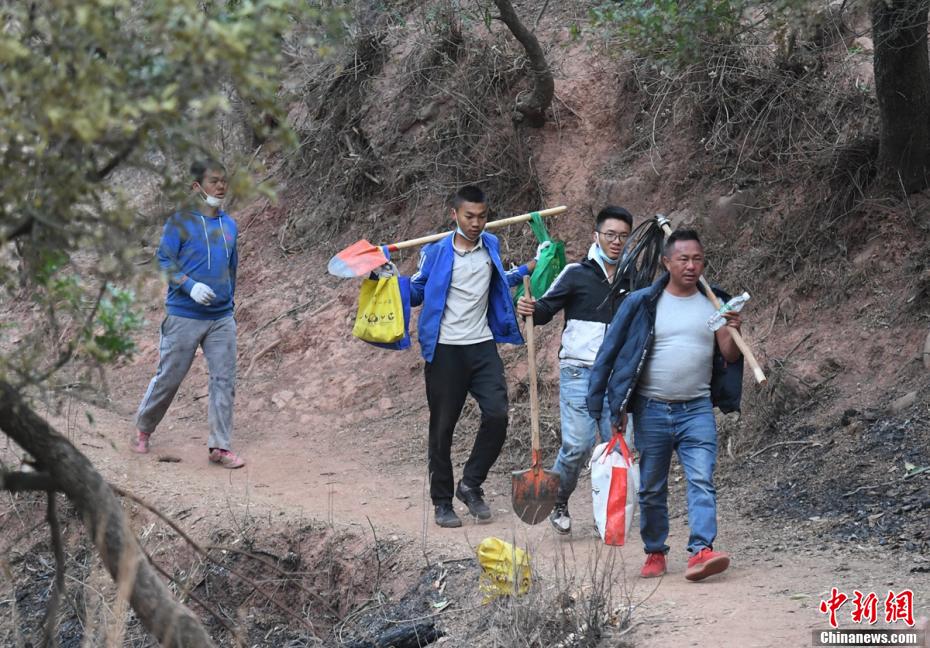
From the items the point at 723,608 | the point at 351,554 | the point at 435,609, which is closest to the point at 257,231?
the point at 351,554

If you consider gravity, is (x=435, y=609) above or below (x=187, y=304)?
below

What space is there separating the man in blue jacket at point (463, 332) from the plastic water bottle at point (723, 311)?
5.08 ft

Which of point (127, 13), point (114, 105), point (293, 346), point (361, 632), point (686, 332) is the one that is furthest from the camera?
point (293, 346)

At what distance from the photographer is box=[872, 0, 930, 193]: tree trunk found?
288 inches

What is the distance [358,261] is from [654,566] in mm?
2622

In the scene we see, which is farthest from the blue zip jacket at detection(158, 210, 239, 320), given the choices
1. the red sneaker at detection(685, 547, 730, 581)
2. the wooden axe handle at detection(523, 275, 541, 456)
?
the red sneaker at detection(685, 547, 730, 581)

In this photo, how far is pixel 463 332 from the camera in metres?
6.82

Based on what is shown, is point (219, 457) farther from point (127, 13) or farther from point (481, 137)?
point (127, 13)

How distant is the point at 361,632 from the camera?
607 centimetres

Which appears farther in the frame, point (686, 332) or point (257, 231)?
point (257, 231)

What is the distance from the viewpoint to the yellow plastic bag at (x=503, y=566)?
199 inches

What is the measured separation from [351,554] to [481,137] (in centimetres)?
558

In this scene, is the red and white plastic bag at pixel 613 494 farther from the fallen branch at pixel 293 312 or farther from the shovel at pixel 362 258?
the fallen branch at pixel 293 312

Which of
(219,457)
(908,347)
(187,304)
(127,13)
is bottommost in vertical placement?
(219,457)
